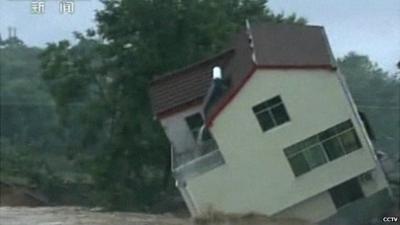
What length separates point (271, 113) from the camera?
34844mm

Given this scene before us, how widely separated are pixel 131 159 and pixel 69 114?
5151 mm

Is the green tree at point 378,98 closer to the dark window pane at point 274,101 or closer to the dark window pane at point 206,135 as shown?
the dark window pane at point 274,101

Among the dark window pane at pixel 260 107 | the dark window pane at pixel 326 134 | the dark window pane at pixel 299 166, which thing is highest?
the dark window pane at pixel 260 107

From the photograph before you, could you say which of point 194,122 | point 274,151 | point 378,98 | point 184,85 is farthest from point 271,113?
point 378,98

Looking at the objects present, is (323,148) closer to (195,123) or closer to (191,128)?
(195,123)

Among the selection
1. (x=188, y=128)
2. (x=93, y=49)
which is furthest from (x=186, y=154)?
(x=93, y=49)

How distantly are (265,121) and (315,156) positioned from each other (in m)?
1.94

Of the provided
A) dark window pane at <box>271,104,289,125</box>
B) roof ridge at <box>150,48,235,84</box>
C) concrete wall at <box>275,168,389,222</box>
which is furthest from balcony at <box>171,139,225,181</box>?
roof ridge at <box>150,48,235,84</box>

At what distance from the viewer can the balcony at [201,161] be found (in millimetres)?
35125

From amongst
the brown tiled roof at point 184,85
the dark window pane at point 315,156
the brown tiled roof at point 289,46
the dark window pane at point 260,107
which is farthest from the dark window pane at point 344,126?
the brown tiled roof at point 184,85

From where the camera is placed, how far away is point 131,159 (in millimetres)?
47281

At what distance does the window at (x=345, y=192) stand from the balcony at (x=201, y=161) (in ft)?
12.1

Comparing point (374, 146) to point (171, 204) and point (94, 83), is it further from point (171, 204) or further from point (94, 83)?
point (94, 83)

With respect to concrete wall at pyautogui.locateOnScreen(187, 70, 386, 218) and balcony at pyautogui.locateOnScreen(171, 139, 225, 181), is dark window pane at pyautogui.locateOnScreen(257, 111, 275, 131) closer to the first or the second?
concrete wall at pyautogui.locateOnScreen(187, 70, 386, 218)
